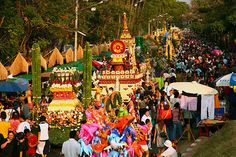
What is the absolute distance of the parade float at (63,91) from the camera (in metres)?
19.0

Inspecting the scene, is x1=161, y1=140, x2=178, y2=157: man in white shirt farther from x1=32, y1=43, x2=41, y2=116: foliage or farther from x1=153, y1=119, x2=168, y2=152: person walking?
x1=32, y1=43, x2=41, y2=116: foliage

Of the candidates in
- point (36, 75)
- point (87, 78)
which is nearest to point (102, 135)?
point (87, 78)

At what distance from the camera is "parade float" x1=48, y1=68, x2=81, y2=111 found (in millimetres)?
19000

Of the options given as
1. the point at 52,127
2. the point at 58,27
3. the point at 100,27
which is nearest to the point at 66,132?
the point at 52,127

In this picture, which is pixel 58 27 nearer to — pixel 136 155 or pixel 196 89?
pixel 196 89

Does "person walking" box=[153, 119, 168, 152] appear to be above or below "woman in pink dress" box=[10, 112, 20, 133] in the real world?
below

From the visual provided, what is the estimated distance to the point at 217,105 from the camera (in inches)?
812

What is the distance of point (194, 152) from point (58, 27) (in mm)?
17578

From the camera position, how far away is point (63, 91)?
19.2 meters

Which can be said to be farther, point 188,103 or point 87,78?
point 87,78

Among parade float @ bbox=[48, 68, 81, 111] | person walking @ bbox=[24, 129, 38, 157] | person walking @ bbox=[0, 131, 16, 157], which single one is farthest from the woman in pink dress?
parade float @ bbox=[48, 68, 81, 111]

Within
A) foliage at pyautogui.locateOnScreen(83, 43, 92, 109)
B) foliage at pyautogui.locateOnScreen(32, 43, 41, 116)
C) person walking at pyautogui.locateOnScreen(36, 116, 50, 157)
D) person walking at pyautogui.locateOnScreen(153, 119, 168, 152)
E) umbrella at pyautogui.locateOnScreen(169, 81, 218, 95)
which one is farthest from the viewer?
foliage at pyautogui.locateOnScreen(32, 43, 41, 116)

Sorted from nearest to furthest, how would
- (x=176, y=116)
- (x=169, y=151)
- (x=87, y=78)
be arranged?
(x=169, y=151), (x=176, y=116), (x=87, y=78)

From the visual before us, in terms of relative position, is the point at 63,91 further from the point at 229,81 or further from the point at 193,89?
the point at 229,81
